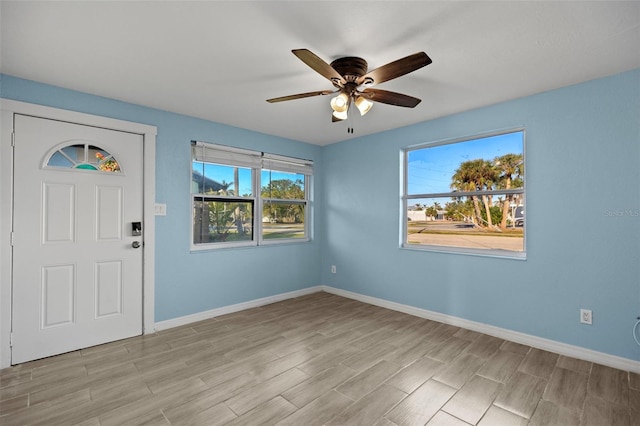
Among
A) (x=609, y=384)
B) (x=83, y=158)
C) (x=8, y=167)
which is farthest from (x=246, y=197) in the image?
(x=609, y=384)

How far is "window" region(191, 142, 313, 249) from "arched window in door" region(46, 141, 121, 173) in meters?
0.84

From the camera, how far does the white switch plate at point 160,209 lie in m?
3.28

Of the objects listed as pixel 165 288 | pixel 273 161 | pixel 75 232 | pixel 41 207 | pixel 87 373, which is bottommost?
pixel 87 373

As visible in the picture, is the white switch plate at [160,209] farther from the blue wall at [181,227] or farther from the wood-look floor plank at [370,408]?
the wood-look floor plank at [370,408]

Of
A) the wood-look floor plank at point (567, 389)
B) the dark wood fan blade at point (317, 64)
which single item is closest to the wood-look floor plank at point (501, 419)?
the wood-look floor plank at point (567, 389)

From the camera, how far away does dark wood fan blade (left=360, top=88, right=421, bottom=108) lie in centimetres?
226

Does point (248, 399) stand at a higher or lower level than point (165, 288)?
lower

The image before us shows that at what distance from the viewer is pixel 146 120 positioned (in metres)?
3.21

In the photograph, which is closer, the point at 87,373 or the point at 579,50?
the point at 579,50

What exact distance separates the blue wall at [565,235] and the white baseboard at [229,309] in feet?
5.30

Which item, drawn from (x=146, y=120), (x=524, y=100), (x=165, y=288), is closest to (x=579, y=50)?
(x=524, y=100)

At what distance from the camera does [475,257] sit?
3.29 meters

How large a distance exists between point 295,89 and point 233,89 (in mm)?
580

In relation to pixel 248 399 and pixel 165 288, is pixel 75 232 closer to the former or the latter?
pixel 165 288
